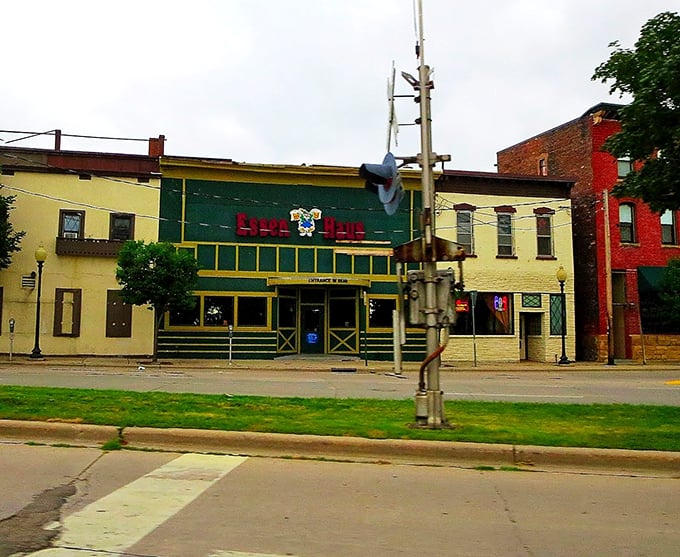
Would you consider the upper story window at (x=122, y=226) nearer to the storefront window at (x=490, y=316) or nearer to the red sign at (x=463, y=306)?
the red sign at (x=463, y=306)

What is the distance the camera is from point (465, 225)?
29.8 metres

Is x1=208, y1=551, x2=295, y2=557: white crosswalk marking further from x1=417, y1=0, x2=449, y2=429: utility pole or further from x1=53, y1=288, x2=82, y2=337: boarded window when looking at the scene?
x1=53, y1=288, x2=82, y2=337: boarded window

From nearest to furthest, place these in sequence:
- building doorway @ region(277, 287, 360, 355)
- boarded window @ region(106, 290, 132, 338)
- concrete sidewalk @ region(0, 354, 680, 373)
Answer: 1. concrete sidewalk @ region(0, 354, 680, 373)
2. boarded window @ region(106, 290, 132, 338)
3. building doorway @ region(277, 287, 360, 355)

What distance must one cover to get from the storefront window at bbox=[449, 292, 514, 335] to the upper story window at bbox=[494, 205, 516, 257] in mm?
1893

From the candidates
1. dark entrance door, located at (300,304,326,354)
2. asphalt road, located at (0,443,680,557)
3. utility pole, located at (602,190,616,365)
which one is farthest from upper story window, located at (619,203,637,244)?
asphalt road, located at (0,443,680,557)

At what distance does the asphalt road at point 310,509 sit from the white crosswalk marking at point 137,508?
15 mm

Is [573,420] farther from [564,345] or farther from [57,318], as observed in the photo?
[57,318]

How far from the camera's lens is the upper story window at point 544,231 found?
30386mm

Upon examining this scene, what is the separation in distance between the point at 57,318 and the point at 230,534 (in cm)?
2385

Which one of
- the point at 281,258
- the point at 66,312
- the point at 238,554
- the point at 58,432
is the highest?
the point at 281,258

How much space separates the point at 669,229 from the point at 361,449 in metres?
27.5

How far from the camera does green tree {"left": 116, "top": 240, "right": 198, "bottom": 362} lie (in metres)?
23.7

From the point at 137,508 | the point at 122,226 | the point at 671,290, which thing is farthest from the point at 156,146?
the point at 137,508

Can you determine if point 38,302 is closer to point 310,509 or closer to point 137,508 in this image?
point 137,508
